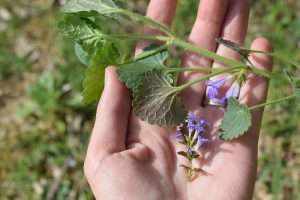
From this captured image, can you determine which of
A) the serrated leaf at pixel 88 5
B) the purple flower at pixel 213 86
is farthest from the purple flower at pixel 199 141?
the serrated leaf at pixel 88 5

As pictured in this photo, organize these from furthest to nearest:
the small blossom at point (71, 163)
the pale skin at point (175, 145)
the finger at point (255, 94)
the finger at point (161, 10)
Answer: the small blossom at point (71, 163), the finger at point (161, 10), the finger at point (255, 94), the pale skin at point (175, 145)

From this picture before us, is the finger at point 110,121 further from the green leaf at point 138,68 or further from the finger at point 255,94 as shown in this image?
the finger at point 255,94

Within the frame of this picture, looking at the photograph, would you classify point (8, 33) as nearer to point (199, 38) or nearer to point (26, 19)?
point (26, 19)

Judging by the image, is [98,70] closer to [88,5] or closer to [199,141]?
[88,5]

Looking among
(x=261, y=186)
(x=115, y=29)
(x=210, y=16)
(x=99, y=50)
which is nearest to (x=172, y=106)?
(x=99, y=50)

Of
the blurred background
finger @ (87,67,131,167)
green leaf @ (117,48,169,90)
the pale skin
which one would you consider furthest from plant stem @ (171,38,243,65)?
the blurred background
